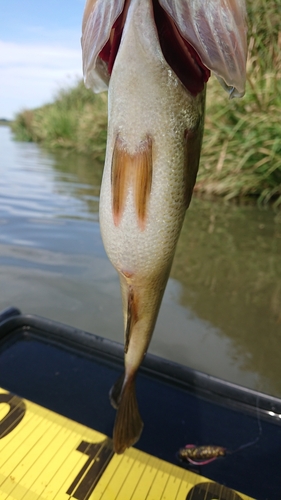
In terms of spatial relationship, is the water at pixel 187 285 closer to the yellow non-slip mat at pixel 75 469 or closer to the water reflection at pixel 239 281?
the water reflection at pixel 239 281

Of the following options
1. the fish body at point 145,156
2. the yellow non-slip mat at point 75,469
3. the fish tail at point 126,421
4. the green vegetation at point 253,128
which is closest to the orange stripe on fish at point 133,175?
the fish body at point 145,156

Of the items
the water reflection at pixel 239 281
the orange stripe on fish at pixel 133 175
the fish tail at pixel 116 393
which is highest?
the orange stripe on fish at pixel 133 175

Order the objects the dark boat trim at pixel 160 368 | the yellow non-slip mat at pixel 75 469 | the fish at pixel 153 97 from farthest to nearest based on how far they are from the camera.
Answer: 1. the dark boat trim at pixel 160 368
2. the yellow non-slip mat at pixel 75 469
3. the fish at pixel 153 97

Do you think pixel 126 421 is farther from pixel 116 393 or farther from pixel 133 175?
pixel 133 175

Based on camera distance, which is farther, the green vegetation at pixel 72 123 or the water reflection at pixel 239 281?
the green vegetation at pixel 72 123

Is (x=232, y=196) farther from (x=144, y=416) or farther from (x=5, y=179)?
(x=144, y=416)
